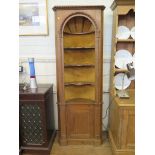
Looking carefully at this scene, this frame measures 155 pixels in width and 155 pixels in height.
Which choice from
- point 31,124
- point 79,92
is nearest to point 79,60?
point 79,92

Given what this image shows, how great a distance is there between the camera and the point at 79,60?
8.46ft

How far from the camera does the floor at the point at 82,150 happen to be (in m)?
2.36

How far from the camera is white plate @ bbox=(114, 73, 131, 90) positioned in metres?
2.51

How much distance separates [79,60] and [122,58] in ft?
2.07

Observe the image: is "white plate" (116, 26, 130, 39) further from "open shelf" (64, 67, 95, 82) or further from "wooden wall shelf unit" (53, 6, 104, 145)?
"open shelf" (64, 67, 95, 82)

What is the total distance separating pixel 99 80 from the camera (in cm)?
233

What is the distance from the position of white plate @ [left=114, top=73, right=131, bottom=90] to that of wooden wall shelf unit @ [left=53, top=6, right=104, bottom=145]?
0.32m

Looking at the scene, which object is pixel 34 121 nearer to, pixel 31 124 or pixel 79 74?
pixel 31 124

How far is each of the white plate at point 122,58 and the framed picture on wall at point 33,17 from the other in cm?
114

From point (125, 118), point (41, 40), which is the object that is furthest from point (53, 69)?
point (125, 118)

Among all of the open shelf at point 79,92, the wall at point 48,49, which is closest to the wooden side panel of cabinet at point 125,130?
the open shelf at point 79,92

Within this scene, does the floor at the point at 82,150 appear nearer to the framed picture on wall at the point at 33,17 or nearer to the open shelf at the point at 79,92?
the open shelf at the point at 79,92

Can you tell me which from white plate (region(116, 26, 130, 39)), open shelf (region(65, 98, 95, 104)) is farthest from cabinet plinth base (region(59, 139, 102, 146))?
white plate (region(116, 26, 130, 39))
